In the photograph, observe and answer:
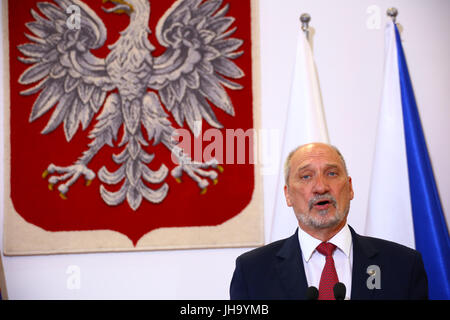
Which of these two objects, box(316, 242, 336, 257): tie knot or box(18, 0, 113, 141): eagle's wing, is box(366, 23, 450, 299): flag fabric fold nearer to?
box(316, 242, 336, 257): tie knot

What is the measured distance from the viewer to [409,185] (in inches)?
107

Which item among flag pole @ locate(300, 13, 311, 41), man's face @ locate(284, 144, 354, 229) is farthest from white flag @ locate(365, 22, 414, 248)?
man's face @ locate(284, 144, 354, 229)

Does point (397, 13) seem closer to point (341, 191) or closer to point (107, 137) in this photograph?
point (341, 191)

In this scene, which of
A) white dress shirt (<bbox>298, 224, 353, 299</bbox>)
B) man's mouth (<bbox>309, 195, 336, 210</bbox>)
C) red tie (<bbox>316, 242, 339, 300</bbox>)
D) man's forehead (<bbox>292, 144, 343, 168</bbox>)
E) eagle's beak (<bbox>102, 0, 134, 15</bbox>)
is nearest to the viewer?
red tie (<bbox>316, 242, 339, 300</bbox>)

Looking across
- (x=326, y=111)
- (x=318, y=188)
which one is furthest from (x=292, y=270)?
(x=326, y=111)

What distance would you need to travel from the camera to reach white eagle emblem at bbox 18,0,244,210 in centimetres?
299

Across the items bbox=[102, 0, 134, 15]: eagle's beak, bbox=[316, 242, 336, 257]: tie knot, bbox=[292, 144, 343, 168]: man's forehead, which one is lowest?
bbox=[316, 242, 336, 257]: tie knot

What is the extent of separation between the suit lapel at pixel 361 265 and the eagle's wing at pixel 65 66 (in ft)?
6.23

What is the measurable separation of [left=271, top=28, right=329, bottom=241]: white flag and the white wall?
0.50 ft

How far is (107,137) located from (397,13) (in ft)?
6.41

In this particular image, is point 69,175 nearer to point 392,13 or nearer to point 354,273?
point 354,273

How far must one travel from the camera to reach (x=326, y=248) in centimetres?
177

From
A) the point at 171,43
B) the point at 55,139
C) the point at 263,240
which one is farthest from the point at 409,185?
the point at 55,139

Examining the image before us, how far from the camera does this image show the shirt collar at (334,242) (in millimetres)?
1801
